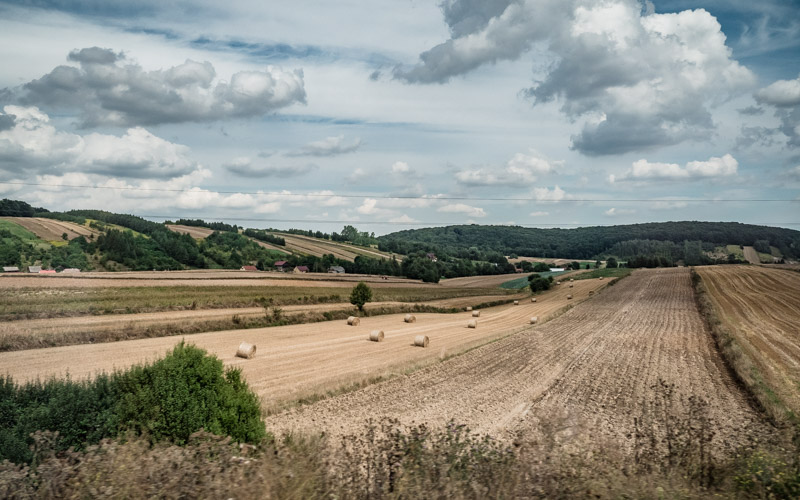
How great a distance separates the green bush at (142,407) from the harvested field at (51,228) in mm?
36541

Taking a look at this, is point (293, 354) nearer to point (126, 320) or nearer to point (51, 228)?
point (126, 320)

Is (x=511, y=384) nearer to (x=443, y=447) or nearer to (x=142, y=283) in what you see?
(x=443, y=447)

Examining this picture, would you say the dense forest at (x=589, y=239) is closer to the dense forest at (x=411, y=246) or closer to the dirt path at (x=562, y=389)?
the dense forest at (x=411, y=246)

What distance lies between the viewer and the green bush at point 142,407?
29.2 feet

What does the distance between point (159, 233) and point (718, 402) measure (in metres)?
63.5

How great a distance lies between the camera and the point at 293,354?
82.6ft

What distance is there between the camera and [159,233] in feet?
211

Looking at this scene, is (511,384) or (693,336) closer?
(511,384)

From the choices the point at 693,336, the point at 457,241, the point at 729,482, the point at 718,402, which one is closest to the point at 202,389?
the point at 729,482

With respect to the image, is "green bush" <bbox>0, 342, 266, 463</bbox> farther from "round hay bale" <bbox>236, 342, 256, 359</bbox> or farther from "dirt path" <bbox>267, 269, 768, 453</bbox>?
"round hay bale" <bbox>236, 342, 256, 359</bbox>

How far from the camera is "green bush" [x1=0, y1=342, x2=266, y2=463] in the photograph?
29.2 ft

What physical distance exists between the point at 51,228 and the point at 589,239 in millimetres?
161035

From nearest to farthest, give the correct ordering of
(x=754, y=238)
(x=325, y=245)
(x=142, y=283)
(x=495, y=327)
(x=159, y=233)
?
(x=495, y=327) → (x=142, y=283) → (x=159, y=233) → (x=325, y=245) → (x=754, y=238)

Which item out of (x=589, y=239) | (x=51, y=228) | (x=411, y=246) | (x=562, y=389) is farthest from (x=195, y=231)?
(x=589, y=239)
